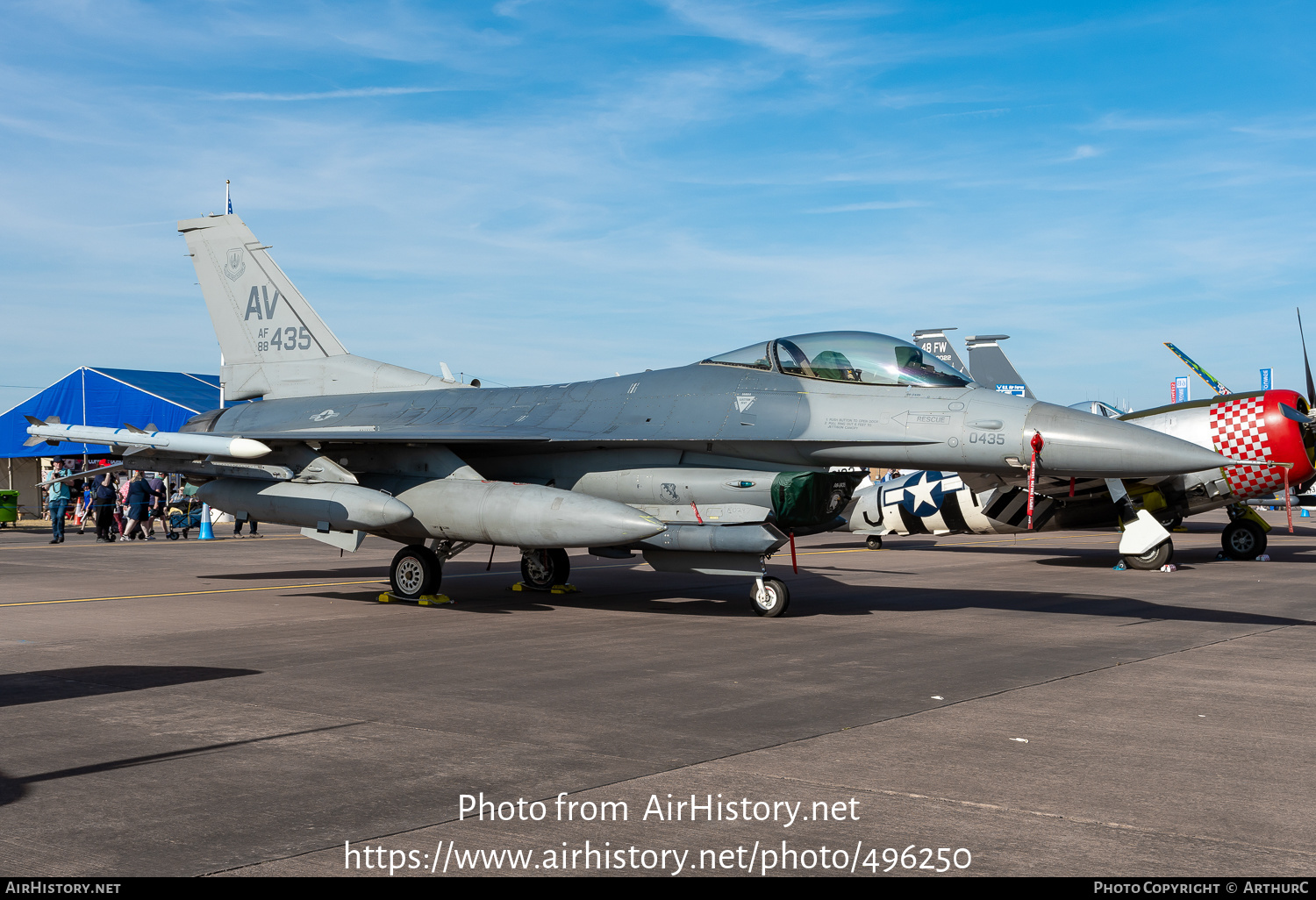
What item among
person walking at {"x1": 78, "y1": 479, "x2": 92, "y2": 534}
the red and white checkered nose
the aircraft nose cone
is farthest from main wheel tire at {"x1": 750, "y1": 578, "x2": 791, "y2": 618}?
person walking at {"x1": 78, "y1": 479, "x2": 92, "y2": 534}

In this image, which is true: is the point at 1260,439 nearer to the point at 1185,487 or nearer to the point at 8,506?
the point at 1185,487

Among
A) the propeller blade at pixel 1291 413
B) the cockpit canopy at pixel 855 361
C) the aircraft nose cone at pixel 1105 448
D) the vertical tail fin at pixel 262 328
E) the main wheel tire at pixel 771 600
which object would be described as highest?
the vertical tail fin at pixel 262 328

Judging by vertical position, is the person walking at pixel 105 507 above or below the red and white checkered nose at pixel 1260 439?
below

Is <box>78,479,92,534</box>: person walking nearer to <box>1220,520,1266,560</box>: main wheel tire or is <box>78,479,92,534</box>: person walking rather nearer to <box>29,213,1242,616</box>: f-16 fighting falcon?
<box>29,213,1242,616</box>: f-16 fighting falcon

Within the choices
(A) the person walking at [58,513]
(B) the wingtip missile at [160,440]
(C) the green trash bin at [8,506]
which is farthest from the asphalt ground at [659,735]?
(C) the green trash bin at [8,506]

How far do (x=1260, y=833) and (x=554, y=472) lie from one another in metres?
9.44

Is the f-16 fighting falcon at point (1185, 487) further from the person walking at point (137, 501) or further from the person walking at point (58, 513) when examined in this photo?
the person walking at point (58, 513)

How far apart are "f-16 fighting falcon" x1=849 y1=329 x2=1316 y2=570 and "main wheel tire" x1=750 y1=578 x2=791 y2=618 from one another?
5.58 m

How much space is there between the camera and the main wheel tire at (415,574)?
1341 cm

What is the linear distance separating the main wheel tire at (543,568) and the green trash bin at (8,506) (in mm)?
25555

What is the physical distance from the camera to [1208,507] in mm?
19266

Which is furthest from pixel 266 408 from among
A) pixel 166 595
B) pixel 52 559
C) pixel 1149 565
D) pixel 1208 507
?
pixel 1208 507

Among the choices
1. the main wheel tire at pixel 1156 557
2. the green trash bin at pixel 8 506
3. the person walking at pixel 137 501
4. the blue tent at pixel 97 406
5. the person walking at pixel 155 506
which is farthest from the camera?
the blue tent at pixel 97 406

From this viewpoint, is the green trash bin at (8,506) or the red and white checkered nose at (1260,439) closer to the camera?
the red and white checkered nose at (1260,439)
